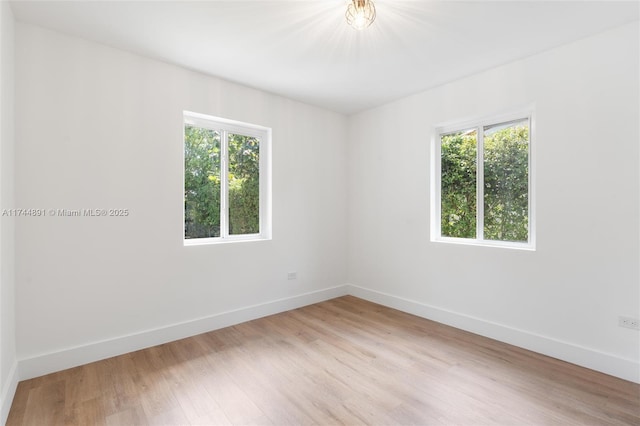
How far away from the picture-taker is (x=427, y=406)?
202 centimetres

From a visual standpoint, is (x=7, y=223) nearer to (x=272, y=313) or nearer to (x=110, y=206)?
(x=110, y=206)

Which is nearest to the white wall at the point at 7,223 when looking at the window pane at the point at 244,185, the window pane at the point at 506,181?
the window pane at the point at 244,185

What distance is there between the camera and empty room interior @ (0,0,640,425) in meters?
2.12

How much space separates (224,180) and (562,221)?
10.8 ft

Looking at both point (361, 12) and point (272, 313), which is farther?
point (272, 313)

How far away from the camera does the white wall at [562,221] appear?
236 centimetres

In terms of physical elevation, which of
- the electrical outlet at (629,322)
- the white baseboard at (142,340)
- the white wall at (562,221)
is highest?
the white wall at (562,221)

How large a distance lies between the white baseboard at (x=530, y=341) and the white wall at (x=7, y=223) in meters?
3.57

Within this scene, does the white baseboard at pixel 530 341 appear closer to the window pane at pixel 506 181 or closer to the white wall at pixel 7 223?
the window pane at pixel 506 181

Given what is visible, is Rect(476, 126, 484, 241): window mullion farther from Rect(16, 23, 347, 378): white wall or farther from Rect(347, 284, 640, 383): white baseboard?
Rect(16, 23, 347, 378): white wall

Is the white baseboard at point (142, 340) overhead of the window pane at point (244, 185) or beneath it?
beneath

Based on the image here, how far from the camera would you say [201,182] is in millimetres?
3348

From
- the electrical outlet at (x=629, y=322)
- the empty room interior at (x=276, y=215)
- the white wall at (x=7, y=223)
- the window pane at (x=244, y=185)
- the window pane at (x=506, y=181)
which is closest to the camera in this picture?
the white wall at (x=7, y=223)

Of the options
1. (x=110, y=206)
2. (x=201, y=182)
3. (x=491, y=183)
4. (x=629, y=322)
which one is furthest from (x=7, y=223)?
(x=629, y=322)
